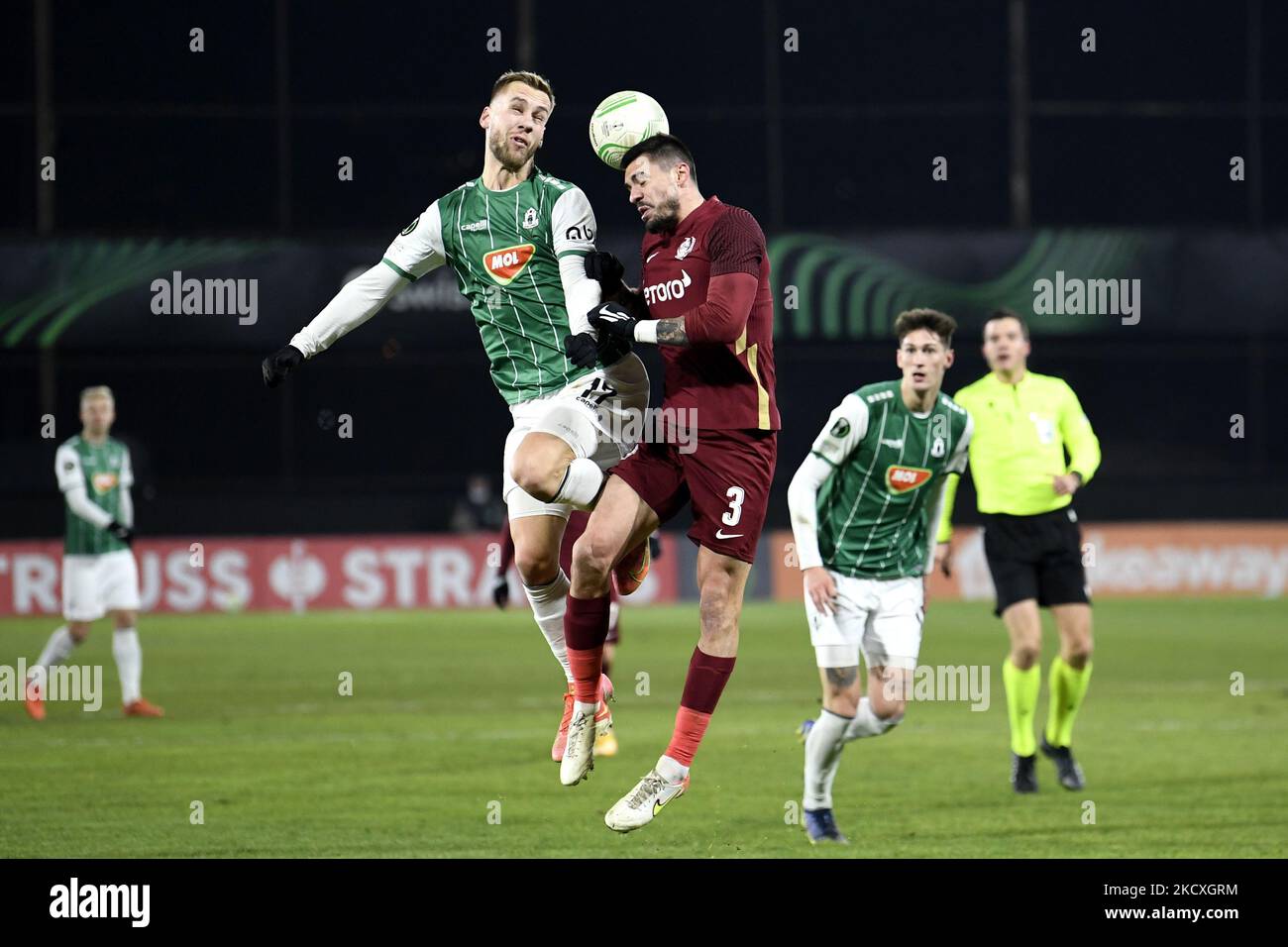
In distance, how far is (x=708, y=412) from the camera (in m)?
7.41

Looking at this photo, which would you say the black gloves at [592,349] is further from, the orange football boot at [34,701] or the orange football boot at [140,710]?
the orange football boot at [34,701]

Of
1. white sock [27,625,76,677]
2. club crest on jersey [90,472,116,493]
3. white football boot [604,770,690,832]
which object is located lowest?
white football boot [604,770,690,832]

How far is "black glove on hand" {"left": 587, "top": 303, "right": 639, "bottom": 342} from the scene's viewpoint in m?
6.99

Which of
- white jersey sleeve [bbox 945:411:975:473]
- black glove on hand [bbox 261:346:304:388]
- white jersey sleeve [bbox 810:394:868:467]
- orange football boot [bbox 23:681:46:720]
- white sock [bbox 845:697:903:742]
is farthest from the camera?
orange football boot [bbox 23:681:46:720]

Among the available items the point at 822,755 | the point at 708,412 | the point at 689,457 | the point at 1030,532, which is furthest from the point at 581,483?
the point at 1030,532

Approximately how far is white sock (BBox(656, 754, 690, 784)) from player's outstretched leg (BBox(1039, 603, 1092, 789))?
4.57m

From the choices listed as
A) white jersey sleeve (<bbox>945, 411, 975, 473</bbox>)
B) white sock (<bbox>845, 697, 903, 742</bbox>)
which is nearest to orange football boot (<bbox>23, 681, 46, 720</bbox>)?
white sock (<bbox>845, 697, 903, 742</bbox>)

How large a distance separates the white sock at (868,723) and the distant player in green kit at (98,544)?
273 inches

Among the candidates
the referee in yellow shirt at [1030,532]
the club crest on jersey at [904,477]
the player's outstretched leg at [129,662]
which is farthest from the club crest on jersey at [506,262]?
the player's outstretched leg at [129,662]

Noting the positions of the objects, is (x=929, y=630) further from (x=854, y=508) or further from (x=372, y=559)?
(x=854, y=508)

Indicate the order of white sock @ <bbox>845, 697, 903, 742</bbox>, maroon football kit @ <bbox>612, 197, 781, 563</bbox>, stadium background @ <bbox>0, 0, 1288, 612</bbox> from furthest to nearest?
stadium background @ <bbox>0, 0, 1288, 612</bbox> → white sock @ <bbox>845, 697, 903, 742</bbox> → maroon football kit @ <bbox>612, 197, 781, 563</bbox>

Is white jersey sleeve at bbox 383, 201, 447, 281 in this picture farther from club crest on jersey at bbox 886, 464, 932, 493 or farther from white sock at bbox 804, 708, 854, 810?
white sock at bbox 804, 708, 854, 810

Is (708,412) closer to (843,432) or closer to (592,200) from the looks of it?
(843,432)

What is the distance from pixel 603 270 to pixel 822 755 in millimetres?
3361
